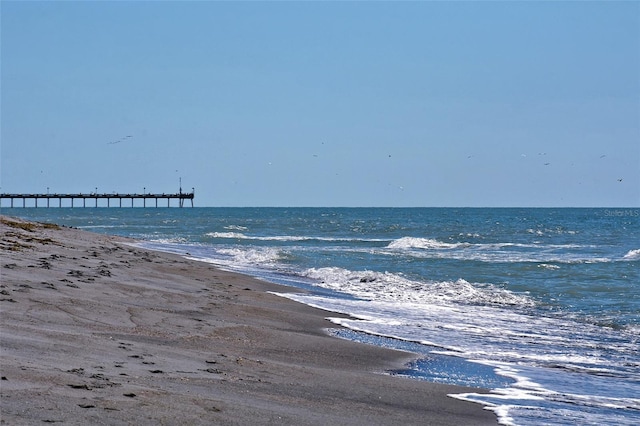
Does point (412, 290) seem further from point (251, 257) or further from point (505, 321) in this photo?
point (251, 257)

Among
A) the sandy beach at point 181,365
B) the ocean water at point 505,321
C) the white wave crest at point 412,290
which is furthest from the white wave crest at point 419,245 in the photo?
the sandy beach at point 181,365

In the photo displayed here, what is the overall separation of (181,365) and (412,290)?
1257 cm

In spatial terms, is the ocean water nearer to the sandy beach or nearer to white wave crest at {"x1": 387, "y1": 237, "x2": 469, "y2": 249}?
the sandy beach

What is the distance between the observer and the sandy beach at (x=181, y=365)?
6.18m

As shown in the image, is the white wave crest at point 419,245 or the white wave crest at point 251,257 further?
the white wave crest at point 419,245

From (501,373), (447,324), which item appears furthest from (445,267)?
(501,373)

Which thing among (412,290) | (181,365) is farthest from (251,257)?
(181,365)

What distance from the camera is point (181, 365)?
806cm

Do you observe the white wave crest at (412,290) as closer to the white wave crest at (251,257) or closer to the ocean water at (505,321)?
the ocean water at (505,321)

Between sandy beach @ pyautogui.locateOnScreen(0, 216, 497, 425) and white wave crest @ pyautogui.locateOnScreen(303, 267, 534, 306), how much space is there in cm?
420

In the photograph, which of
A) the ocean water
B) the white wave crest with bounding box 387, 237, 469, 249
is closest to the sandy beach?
the ocean water

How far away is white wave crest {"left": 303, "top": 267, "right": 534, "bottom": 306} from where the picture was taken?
60.1ft

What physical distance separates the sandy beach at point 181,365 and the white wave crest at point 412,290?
4203mm

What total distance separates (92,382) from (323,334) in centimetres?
571
